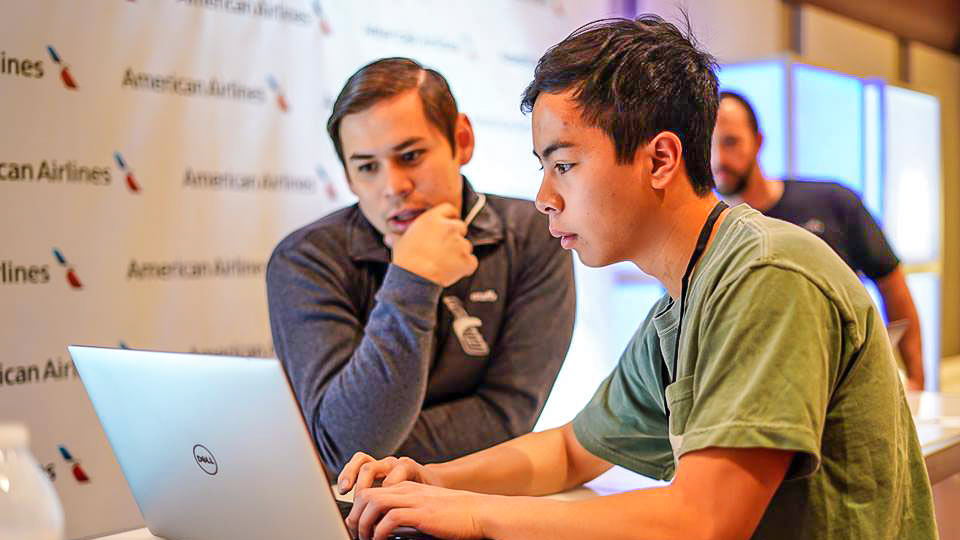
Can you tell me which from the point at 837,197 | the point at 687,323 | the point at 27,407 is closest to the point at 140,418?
the point at 687,323

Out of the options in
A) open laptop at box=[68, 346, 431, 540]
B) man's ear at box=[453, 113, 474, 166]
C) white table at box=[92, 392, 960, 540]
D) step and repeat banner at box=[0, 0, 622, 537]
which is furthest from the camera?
step and repeat banner at box=[0, 0, 622, 537]

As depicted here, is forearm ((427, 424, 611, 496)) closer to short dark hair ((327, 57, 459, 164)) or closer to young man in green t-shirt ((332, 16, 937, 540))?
young man in green t-shirt ((332, 16, 937, 540))

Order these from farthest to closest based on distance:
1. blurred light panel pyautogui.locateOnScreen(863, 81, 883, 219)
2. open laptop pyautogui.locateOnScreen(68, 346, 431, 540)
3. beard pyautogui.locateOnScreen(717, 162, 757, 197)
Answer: blurred light panel pyautogui.locateOnScreen(863, 81, 883, 219)
beard pyautogui.locateOnScreen(717, 162, 757, 197)
open laptop pyautogui.locateOnScreen(68, 346, 431, 540)

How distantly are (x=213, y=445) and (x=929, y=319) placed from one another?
5.88 meters

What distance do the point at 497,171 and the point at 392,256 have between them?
2.36m

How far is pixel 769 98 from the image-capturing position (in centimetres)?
473

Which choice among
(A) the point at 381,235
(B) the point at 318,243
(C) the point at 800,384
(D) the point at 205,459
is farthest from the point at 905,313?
(D) the point at 205,459

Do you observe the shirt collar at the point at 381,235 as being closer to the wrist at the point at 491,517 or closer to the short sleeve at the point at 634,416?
the short sleeve at the point at 634,416

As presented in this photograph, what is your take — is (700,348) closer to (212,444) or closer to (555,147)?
(555,147)

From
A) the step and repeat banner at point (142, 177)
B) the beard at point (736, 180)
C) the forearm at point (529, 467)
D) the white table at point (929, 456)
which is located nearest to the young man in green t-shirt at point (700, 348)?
the forearm at point (529, 467)

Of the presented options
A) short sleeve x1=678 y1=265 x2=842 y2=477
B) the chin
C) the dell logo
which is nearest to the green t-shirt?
short sleeve x1=678 y1=265 x2=842 y2=477

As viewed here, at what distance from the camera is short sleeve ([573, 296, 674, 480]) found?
1434 millimetres

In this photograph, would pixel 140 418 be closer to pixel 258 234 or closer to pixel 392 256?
pixel 392 256

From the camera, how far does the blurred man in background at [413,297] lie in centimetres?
179
